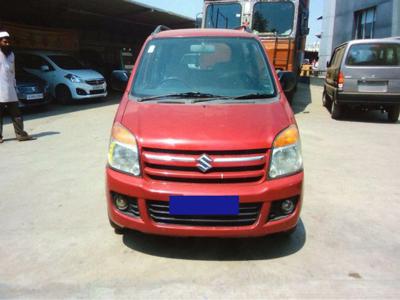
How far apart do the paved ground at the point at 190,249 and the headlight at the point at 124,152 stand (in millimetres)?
745

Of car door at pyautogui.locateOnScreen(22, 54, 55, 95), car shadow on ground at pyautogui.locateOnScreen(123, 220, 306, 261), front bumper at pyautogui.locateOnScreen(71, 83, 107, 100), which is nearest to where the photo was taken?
car shadow on ground at pyautogui.locateOnScreen(123, 220, 306, 261)

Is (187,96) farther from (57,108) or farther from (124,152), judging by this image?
(57,108)

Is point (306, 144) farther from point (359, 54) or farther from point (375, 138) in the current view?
point (359, 54)

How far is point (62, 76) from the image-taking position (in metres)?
13.5

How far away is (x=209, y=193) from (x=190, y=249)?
2.48 feet

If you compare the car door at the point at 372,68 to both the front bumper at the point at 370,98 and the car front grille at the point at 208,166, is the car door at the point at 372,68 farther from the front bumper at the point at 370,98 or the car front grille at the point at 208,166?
the car front grille at the point at 208,166

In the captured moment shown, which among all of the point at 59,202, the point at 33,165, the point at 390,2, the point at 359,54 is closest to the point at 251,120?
the point at 59,202

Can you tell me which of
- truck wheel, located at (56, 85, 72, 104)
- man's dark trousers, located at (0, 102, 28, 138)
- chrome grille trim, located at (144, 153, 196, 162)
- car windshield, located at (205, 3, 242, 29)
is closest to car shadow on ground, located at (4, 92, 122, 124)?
truck wheel, located at (56, 85, 72, 104)

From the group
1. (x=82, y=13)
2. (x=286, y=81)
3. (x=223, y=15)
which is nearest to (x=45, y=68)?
(x=82, y=13)

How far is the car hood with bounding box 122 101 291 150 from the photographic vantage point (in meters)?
3.10

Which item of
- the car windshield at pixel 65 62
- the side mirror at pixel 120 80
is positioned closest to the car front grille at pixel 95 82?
the car windshield at pixel 65 62

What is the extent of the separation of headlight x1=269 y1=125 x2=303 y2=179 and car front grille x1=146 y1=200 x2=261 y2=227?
30cm

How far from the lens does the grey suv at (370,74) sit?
9.54 m

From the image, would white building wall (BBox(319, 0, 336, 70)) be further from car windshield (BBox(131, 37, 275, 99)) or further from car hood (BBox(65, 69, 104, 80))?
car windshield (BBox(131, 37, 275, 99))
